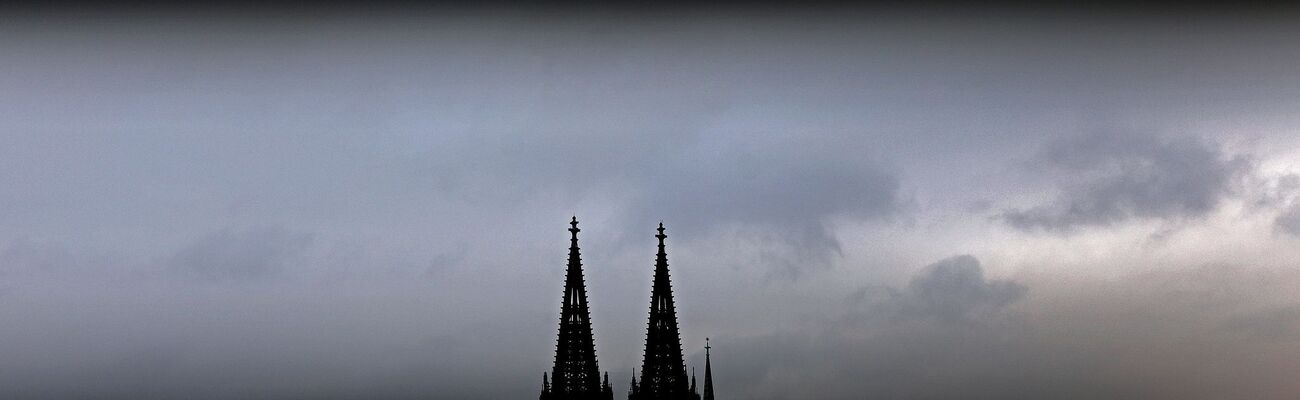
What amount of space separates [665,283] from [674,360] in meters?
4.44

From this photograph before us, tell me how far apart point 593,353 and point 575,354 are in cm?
108

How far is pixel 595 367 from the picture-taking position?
89.8 meters

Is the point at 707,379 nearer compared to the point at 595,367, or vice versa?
the point at 595,367

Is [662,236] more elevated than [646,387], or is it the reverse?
[662,236]

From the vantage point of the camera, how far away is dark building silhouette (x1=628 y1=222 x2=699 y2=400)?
293 feet

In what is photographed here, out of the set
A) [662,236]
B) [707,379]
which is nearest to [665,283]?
[662,236]

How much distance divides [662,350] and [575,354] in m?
4.97

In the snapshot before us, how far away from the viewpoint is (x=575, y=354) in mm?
89500

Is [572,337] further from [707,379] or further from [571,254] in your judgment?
[707,379]

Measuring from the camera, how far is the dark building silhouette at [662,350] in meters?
89.2

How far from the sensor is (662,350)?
89812mm

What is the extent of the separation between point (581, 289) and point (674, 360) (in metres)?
6.71

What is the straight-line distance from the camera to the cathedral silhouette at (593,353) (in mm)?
89125

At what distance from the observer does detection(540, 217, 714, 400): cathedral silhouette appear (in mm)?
89125
